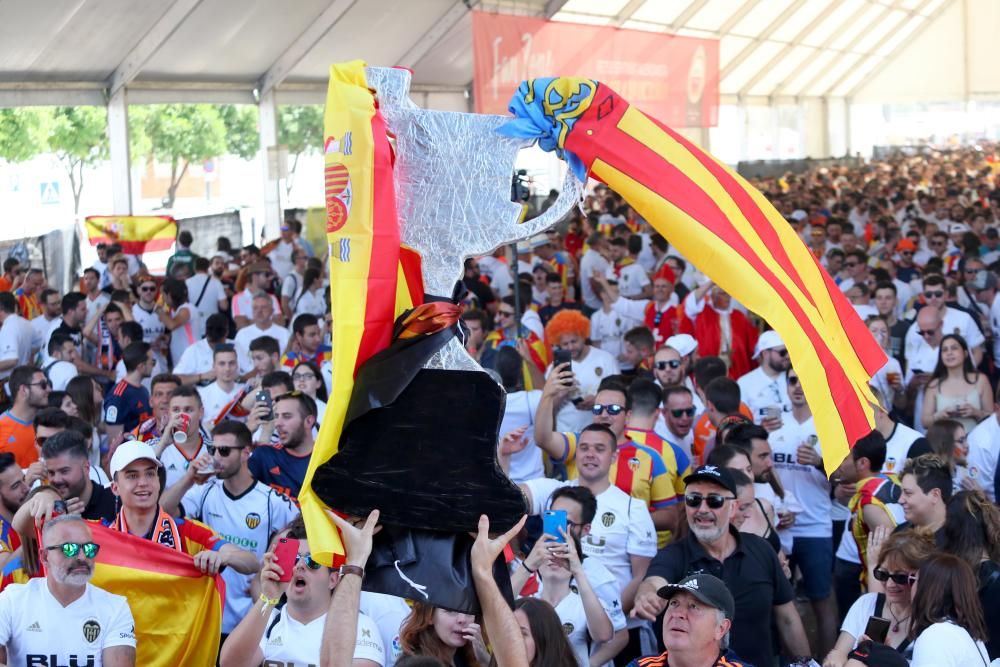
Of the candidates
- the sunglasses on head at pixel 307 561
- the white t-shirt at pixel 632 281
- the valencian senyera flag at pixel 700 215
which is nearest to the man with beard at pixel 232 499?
the sunglasses on head at pixel 307 561

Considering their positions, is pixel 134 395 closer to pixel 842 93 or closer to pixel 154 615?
pixel 154 615

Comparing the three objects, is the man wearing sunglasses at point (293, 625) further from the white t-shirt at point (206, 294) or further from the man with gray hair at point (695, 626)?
the white t-shirt at point (206, 294)

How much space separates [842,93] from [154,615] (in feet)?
143

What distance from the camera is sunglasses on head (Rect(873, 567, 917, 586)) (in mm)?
4465

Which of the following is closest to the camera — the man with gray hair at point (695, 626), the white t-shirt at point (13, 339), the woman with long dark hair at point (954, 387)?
the man with gray hair at point (695, 626)

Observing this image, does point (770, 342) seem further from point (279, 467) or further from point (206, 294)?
point (206, 294)

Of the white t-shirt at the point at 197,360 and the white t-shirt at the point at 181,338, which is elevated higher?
the white t-shirt at the point at 181,338

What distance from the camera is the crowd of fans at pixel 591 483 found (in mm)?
4270

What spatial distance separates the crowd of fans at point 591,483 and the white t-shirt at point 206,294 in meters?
0.27

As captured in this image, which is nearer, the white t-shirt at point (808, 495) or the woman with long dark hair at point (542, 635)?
the woman with long dark hair at point (542, 635)

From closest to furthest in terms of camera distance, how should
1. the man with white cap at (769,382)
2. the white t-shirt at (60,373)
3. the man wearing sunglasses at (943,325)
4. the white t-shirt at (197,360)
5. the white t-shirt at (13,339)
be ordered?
the man with white cap at (769,382) → the white t-shirt at (60,373) → the man wearing sunglasses at (943,325) → the white t-shirt at (197,360) → the white t-shirt at (13,339)

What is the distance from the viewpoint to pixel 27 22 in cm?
1543

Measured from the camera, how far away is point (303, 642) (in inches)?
176

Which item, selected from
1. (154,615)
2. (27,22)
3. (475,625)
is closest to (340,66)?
(475,625)
